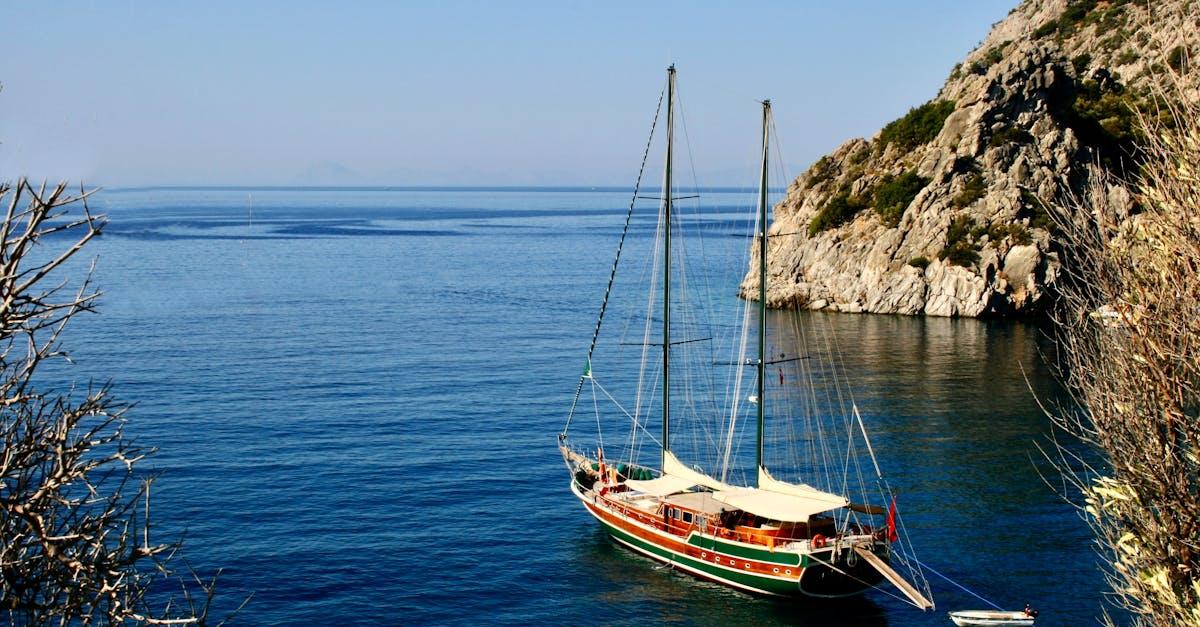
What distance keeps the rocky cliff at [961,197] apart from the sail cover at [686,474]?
2477 inches

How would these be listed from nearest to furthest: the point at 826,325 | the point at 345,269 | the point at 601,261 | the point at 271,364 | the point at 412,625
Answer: the point at 412,625 < the point at 271,364 < the point at 826,325 < the point at 345,269 < the point at 601,261

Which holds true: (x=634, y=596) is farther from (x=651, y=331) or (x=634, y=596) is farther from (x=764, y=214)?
(x=651, y=331)

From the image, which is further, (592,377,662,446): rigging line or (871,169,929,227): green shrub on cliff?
(871,169,929,227): green shrub on cliff

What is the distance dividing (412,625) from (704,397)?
3690 cm

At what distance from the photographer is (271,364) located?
76.3 meters

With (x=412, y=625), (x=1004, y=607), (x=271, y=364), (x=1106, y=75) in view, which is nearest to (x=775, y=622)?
(x=1004, y=607)

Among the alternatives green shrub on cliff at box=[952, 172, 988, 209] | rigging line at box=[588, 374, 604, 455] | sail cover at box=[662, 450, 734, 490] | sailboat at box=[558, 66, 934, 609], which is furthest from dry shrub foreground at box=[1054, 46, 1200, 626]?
green shrub on cliff at box=[952, 172, 988, 209]

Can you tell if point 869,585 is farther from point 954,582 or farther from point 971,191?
point 971,191

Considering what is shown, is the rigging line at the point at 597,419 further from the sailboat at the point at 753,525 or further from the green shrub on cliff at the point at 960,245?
the green shrub on cliff at the point at 960,245

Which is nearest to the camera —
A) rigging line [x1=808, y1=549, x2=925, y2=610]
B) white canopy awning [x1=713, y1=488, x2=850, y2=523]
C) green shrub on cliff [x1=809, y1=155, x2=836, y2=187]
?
rigging line [x1=808, y1=549, x2=925, y2=610]

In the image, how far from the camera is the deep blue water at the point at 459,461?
1519 inches

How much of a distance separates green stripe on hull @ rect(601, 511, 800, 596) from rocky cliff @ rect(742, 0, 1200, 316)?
66020 millimetres

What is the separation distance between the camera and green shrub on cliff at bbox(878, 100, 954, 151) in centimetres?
12338

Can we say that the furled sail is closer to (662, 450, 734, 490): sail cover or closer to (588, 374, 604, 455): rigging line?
(662, 450, 734, 490): sail cover
